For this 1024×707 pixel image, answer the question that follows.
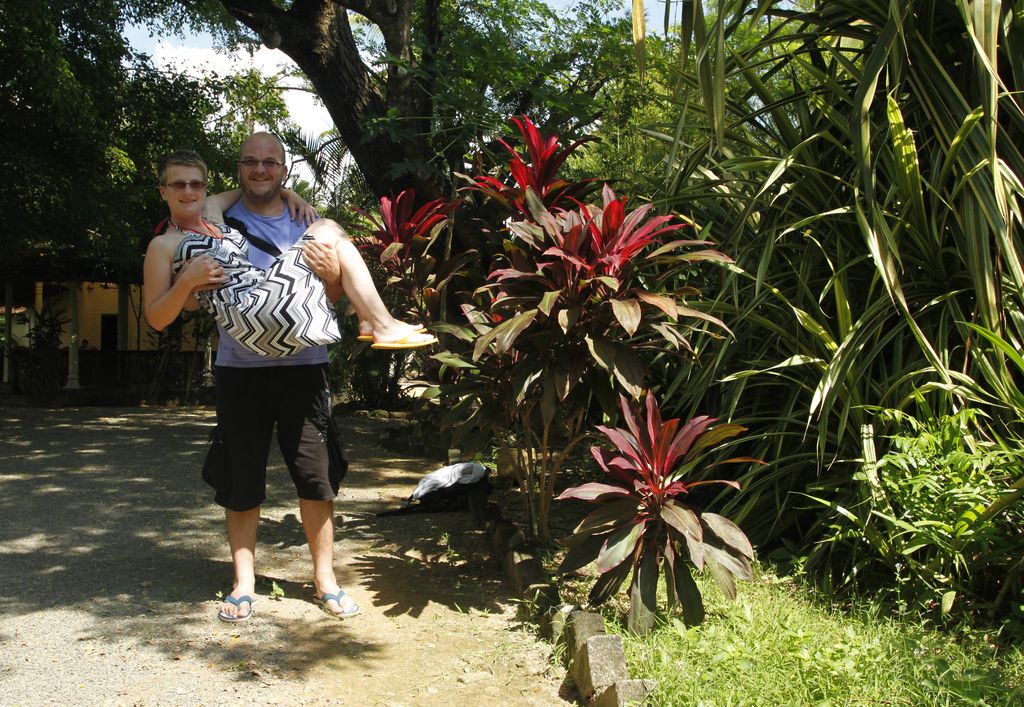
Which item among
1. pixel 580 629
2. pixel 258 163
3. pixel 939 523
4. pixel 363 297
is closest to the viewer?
pixel 580 629

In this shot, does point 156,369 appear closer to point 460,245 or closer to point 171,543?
point 460,245

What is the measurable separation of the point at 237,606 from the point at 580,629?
Result: 1519mm

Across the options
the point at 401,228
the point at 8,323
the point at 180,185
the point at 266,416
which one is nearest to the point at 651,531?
the point at 266,416

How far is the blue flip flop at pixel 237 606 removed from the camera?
3822 millimetres

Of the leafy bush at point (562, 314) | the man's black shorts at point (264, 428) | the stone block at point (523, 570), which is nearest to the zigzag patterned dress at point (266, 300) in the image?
the man's black shorts at point (264, 428)

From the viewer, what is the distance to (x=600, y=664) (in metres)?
3.01

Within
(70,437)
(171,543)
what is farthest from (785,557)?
(70,437)

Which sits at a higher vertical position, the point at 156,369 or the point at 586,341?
the point at 586,341

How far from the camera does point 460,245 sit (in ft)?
24.9

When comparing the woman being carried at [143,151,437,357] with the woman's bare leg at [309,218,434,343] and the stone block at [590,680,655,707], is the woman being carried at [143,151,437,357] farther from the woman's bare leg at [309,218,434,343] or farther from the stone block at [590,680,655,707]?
the stone block at [590,680,655,707]

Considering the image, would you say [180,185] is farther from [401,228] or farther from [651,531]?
[651,531]

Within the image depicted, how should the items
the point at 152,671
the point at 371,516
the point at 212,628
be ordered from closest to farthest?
the point at 152,671 < the point at 212,628 < the point at 371,516

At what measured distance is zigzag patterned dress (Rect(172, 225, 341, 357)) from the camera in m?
3.63

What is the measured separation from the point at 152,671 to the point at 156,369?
12.7 metres
